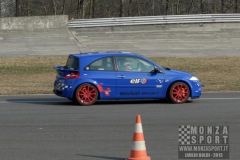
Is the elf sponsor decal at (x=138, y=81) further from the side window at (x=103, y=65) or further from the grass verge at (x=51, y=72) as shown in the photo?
the grass verge at (x=51, y=72)

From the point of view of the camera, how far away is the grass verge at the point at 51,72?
2230cm

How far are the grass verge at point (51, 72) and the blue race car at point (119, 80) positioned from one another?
14.5ft

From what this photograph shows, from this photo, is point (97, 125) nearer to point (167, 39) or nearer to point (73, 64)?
point (73, 64)

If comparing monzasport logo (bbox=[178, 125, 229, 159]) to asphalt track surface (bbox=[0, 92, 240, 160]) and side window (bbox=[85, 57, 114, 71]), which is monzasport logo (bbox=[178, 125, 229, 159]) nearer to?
asphalt track surface (bbox=[0, 92, 240, 160])

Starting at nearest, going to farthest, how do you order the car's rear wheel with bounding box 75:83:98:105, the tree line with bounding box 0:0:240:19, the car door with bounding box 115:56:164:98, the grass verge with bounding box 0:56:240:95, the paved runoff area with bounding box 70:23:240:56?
the car's rear wheel with bounding box 75:83:98:105
the car door with bounding box 115:56:164:98
the grass verge with bounding box 0:56:240:95
the paved runoff area with bounding box 70:23:240:56
the tree line with bounding box 0:0:240:19

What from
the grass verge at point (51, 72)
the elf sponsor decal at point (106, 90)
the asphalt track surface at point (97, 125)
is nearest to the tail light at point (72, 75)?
the elf sponsor decal at point (106, 90)

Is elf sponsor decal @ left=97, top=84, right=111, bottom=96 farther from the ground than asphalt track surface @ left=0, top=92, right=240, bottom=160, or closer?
farther from the ground

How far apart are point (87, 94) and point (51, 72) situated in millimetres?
11473

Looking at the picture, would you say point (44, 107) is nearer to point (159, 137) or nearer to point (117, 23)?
point (159, 137)

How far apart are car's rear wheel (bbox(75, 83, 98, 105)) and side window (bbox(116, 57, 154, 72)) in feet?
3.33

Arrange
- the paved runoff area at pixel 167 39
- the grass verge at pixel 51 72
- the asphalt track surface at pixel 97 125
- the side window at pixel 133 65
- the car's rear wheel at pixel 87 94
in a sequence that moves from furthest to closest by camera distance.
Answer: the paved runoff area at pixel 167 39 → the grass verge at pixel 51 72 → the side window at pixel 133 65 → the car's rear wheel at pixel 87 94 → the asphalt track surface at pixel 97 125

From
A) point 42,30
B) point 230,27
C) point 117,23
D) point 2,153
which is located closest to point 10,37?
point 42,30

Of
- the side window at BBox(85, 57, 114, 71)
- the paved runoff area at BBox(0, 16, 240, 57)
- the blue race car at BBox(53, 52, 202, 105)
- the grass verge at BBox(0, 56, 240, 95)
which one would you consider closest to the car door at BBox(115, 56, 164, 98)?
the blue race car at BBox(53, 52, 202, 105)

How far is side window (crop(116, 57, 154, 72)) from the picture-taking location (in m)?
17.0
